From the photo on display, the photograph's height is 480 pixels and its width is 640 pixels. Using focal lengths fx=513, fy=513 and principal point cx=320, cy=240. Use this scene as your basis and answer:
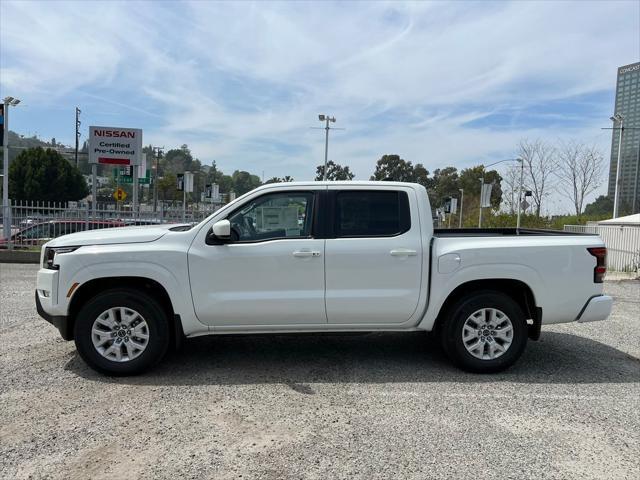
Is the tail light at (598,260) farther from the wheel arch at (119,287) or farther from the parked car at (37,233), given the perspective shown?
the parked car at (37,233)

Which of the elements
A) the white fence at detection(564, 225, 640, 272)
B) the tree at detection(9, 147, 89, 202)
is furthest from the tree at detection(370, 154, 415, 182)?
the white fence at detection(564, 225, 640, 272)

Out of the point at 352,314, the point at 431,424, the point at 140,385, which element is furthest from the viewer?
the point at 352,314

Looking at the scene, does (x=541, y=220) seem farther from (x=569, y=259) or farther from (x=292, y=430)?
(x=292, y=430)

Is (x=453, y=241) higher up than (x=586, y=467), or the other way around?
(x=453, y=241)

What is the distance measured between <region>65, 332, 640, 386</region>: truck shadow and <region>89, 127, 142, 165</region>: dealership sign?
47.2 ft

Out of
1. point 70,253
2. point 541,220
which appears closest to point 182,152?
point 541,220

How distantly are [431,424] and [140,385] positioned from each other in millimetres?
2574

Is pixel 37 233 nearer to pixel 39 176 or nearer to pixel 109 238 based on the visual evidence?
pixel 109 238

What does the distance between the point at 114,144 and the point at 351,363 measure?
16075 mm

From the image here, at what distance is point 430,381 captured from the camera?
4.83 metres

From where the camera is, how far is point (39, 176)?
50.0 m

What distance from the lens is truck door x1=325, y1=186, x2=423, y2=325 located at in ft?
16.0

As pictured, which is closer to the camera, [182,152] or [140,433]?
[140,433]

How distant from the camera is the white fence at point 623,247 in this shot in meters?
15.1
